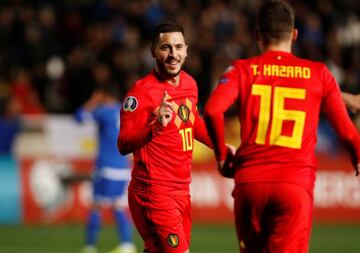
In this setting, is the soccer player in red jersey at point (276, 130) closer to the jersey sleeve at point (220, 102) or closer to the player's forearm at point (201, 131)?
the jersey sleeve at point (220, 102)

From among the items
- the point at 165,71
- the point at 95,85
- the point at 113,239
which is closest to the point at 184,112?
the point at 165,71

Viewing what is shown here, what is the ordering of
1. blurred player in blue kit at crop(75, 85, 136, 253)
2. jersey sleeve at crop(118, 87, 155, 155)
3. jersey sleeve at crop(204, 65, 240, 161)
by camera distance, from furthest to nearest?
blurred player in blue kit at crop(75, 85, 136, 253) < jersey sleeve at crop(118, 87, 155, 155) < jersey sleeve at crop(204, 65, 240, 161)

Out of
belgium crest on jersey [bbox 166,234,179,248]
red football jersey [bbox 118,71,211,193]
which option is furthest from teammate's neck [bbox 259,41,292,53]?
belgium crest on jersey [bbox 166,234,179,248]

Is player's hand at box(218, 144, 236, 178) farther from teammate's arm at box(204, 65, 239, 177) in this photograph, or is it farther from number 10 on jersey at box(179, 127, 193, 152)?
number 10 on jersey at box(179, 127, 193, 152)

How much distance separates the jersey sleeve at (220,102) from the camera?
21.0 ft

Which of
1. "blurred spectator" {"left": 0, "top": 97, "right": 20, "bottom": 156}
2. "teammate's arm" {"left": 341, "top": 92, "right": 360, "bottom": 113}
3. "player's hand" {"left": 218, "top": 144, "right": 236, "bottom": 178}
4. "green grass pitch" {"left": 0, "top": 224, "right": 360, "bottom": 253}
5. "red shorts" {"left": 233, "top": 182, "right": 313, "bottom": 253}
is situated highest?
"teammate's arm" {"left": 341, "top": 92, "right": 360, "bottom": 113}

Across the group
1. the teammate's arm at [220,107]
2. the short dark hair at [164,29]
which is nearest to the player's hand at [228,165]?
the teammate's arm at [220,107]

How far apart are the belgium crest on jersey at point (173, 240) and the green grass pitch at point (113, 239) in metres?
6.26

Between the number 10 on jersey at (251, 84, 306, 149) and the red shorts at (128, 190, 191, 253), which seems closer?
the number 10 on jersey at (251, 84, 306, 149)

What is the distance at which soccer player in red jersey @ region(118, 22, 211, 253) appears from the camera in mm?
7637

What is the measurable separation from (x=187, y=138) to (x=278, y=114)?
4.94 feet

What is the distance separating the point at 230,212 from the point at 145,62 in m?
3.80

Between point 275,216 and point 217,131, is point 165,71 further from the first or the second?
point 275,216

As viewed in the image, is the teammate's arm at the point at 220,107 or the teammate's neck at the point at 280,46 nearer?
the teammate's arm at the point at 220,107
